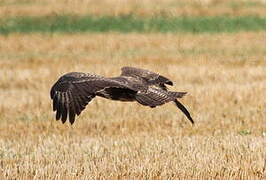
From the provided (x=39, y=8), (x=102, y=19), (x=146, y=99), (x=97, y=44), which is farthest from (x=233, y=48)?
(x=146, y=99)

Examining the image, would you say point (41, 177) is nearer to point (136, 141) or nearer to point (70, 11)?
point (136, 141)

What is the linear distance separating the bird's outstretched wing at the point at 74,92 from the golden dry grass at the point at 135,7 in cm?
2440

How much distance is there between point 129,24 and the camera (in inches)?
1235

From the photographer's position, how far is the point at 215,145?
9.58 meters

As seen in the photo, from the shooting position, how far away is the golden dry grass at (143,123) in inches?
324

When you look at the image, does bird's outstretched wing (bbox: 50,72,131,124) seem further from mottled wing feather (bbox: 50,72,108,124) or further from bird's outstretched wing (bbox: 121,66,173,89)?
bird's outstretched wing (bbox: 121,66,173,89)

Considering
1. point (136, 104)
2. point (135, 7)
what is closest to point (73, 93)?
point (136, 104)

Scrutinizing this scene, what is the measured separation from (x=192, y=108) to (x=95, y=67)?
658 cm

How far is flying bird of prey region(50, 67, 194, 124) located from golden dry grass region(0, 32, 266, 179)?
69 centimetres

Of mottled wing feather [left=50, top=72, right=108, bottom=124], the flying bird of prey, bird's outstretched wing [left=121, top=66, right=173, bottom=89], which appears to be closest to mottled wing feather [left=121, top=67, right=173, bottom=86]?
bird's outstretched wing [left=121, top=66, right=173, bottom=89]

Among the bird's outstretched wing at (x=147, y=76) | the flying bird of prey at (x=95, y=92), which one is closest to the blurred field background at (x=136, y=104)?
the flying bird of prey at (x=95, y=92)

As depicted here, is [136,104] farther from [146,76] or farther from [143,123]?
[146,76]

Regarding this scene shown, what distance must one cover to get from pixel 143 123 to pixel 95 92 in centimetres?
432

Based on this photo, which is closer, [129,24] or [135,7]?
[129,24]
